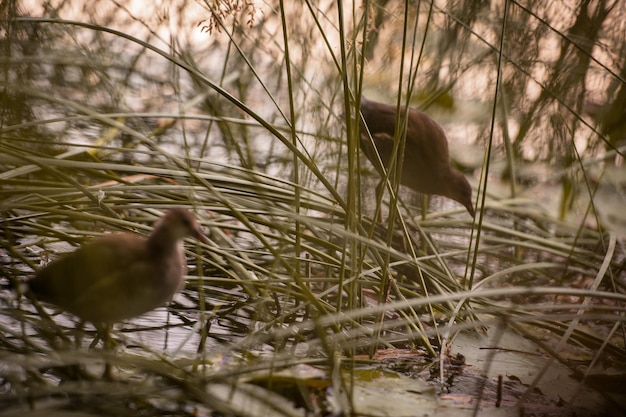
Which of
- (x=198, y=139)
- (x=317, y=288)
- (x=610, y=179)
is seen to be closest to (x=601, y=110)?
(x=610, y=179)

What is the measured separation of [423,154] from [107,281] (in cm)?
150

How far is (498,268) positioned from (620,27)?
1478mm

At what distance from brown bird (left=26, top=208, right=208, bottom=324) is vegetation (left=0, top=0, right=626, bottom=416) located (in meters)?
0.05

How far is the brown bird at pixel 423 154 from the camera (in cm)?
226

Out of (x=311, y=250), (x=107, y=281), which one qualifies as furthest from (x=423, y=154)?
(x=107, y=281)

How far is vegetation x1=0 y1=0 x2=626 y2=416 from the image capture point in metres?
0.96

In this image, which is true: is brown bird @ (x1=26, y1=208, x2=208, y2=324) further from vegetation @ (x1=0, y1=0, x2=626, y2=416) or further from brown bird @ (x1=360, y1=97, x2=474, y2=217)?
brown bird @ (x1=360, y1=97, x2=474, y2=217)

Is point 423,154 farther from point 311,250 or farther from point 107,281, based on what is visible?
point 107,281

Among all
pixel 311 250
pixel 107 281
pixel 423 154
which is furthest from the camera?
pixel 423 154

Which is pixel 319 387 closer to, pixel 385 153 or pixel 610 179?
pixel 385 153

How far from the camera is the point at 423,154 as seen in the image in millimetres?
2307

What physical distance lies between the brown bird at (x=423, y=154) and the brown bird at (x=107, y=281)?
52.4 inches

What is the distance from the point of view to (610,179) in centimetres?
271

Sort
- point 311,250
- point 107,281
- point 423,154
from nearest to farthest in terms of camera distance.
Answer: point 107,281 < point 311,250 < point 423,154
